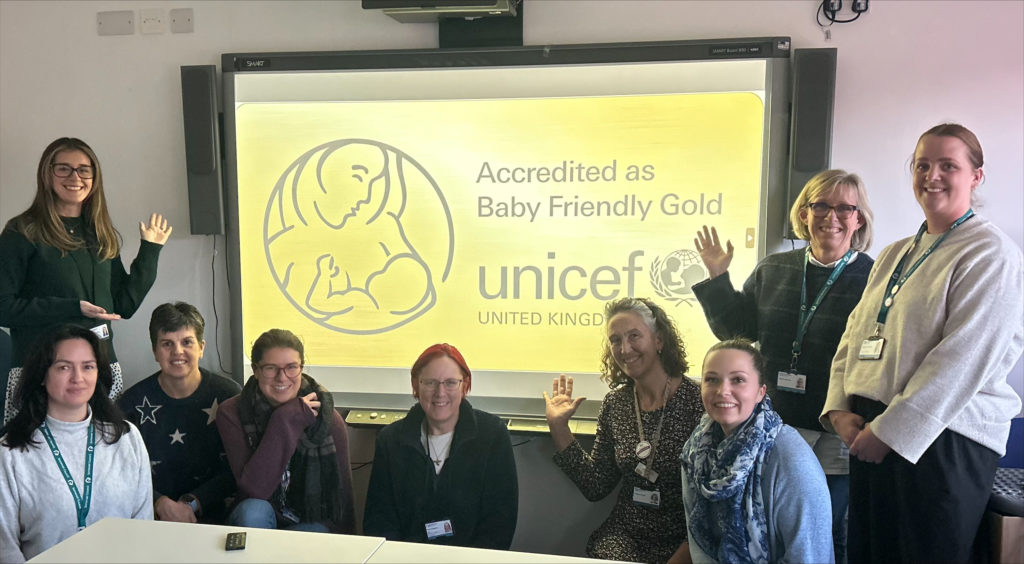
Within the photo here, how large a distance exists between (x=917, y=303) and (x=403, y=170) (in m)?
2.05

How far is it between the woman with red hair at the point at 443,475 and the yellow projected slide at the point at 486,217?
22.1 inches

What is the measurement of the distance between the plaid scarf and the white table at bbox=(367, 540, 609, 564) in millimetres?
877

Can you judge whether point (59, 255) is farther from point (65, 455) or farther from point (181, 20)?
point (181, 20)

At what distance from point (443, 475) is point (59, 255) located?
1665mm

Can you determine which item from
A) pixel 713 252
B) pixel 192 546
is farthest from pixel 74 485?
pixel 713 252

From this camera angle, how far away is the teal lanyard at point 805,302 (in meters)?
2.55

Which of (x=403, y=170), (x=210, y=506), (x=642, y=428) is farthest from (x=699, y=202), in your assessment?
(x=210, y=506)

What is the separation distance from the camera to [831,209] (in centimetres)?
254

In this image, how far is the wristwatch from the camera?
2791 mm

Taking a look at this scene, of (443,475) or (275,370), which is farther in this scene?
(275,370)

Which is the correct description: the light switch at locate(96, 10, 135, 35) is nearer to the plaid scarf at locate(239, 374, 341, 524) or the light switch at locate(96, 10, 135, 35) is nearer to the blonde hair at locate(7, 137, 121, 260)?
the blonde hair at locate(7, 137, 121, 260)

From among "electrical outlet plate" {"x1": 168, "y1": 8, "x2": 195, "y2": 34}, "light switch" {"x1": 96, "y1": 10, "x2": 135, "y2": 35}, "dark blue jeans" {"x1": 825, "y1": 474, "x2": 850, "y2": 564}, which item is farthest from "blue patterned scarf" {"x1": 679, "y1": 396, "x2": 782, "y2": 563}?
"light switch" {"x1": 96, "y1": 10, "x2": 135, "y2": 35}

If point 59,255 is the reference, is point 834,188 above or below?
above

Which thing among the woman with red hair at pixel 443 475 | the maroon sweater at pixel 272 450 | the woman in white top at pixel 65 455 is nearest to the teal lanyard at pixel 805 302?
the woman with red hair at pixel 443 475
